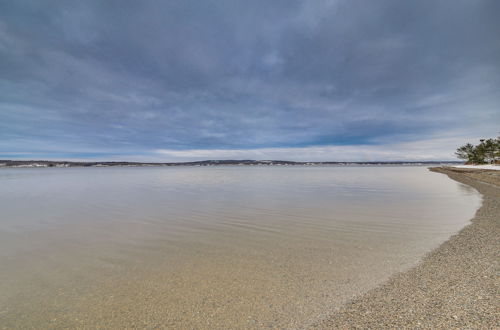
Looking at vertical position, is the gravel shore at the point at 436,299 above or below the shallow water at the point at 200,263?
above

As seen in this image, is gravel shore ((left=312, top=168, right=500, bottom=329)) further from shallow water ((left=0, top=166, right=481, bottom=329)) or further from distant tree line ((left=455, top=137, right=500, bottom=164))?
distant tree line ((left=455, top=137, right=500, bottom=164))

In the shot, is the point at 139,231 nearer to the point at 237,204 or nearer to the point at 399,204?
the point at 237,204

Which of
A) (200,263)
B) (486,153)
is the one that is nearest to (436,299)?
(200,263)

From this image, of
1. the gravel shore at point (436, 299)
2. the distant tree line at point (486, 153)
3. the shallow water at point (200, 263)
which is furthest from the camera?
the distant tree line at point (486, 153)

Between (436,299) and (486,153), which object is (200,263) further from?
(486,153)

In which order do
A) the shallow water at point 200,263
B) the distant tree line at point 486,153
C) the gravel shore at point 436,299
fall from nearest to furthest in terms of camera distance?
the gravel shore at point 436,299
the shallow water at point 200,263
the distant tree line at point 486,153

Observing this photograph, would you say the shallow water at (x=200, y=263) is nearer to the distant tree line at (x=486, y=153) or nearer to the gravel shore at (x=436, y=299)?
the gravel shore at (x=436, y=299)

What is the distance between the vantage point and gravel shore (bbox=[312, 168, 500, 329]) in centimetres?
372

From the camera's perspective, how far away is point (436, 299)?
432 centimetres

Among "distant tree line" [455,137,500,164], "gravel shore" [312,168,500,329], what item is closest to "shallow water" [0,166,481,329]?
"gravel shore" [312,168,500,329]

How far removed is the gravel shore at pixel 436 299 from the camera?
3.72m

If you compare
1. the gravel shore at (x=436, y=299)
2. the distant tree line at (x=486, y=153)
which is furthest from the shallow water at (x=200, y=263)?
the distant tree line at (x=486, y=153)

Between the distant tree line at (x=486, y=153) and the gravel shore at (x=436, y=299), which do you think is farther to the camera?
the distant tree line at (x=486, y=153)

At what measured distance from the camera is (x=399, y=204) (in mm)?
15102
